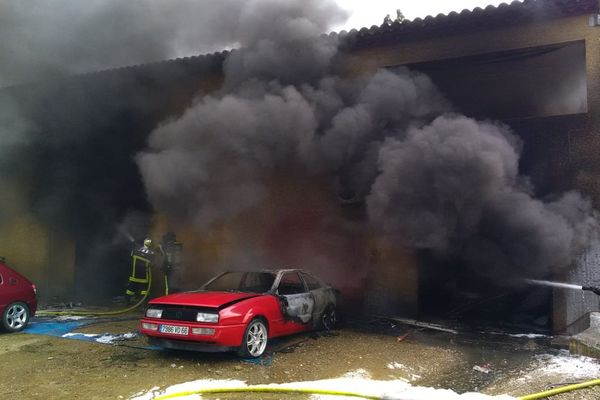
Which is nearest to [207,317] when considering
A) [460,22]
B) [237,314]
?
[237,314]

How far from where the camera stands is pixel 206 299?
19.2 feet

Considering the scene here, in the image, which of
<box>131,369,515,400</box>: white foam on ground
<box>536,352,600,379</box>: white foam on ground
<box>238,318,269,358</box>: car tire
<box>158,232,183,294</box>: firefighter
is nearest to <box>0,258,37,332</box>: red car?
<box>158,232,183,294</box>: firefighter

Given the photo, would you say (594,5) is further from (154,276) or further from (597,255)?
(154,276)

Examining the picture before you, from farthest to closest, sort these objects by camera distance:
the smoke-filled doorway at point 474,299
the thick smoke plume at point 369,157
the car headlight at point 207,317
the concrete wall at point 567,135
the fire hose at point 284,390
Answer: the smoke-filled doorway at point 474,299 < the thick smoke plume at point 369,157 < the concrete wall at point 567,135 < the car headlight at point 207,317 < the fire hose at point 284,390

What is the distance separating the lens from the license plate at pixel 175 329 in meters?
5.48

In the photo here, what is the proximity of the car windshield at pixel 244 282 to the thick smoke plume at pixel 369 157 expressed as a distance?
2365 mm

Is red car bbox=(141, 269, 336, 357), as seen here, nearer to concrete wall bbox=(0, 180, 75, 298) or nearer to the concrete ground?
the concrete ground

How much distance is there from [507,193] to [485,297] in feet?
8.69

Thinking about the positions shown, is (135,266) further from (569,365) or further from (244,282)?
(569,365)

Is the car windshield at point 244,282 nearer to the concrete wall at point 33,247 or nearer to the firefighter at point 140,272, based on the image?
the firefighter at point 140,272

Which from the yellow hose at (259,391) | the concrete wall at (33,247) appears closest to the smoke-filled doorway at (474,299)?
the yellow hose at (259,391)

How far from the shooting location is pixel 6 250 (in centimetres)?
1216

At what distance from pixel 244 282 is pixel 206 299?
1.26 metres

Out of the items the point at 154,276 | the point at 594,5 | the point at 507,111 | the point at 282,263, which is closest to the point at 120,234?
the point at 154,276
